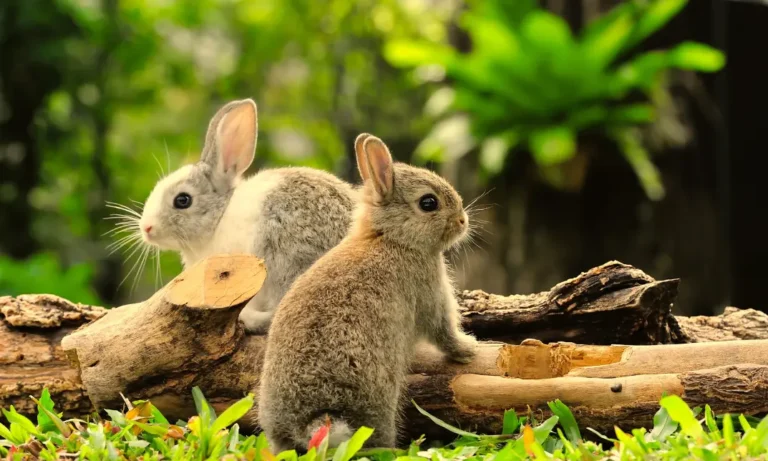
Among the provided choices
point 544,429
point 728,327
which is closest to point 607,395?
point 544,429

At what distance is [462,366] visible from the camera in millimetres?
4133

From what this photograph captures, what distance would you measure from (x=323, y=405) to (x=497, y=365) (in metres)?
0.98

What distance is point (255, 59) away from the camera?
12188 mm

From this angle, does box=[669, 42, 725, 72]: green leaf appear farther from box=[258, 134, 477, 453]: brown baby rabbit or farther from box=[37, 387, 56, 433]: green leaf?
box=[37, 387, 56, 433]: green leaf

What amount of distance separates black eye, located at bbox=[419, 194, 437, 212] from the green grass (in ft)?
3.09

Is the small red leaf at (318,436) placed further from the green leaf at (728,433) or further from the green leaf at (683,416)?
the green leaf at (728,433)

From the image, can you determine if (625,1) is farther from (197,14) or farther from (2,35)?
(2,35)

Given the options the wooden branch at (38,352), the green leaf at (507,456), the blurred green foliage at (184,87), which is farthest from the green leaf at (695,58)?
the wooden branch at (38,352)

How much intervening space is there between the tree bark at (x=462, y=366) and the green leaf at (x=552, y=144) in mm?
3505

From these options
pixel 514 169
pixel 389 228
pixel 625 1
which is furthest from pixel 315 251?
pixel 625 1

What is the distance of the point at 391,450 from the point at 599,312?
1.45m

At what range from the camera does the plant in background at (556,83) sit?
27.2 feet

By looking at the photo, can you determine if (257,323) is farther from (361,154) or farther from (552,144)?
(552,144)

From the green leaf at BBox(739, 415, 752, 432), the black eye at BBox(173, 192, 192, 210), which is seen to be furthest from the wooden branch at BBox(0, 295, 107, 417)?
the green leaf at BBox(739, 415, 752, 432)
